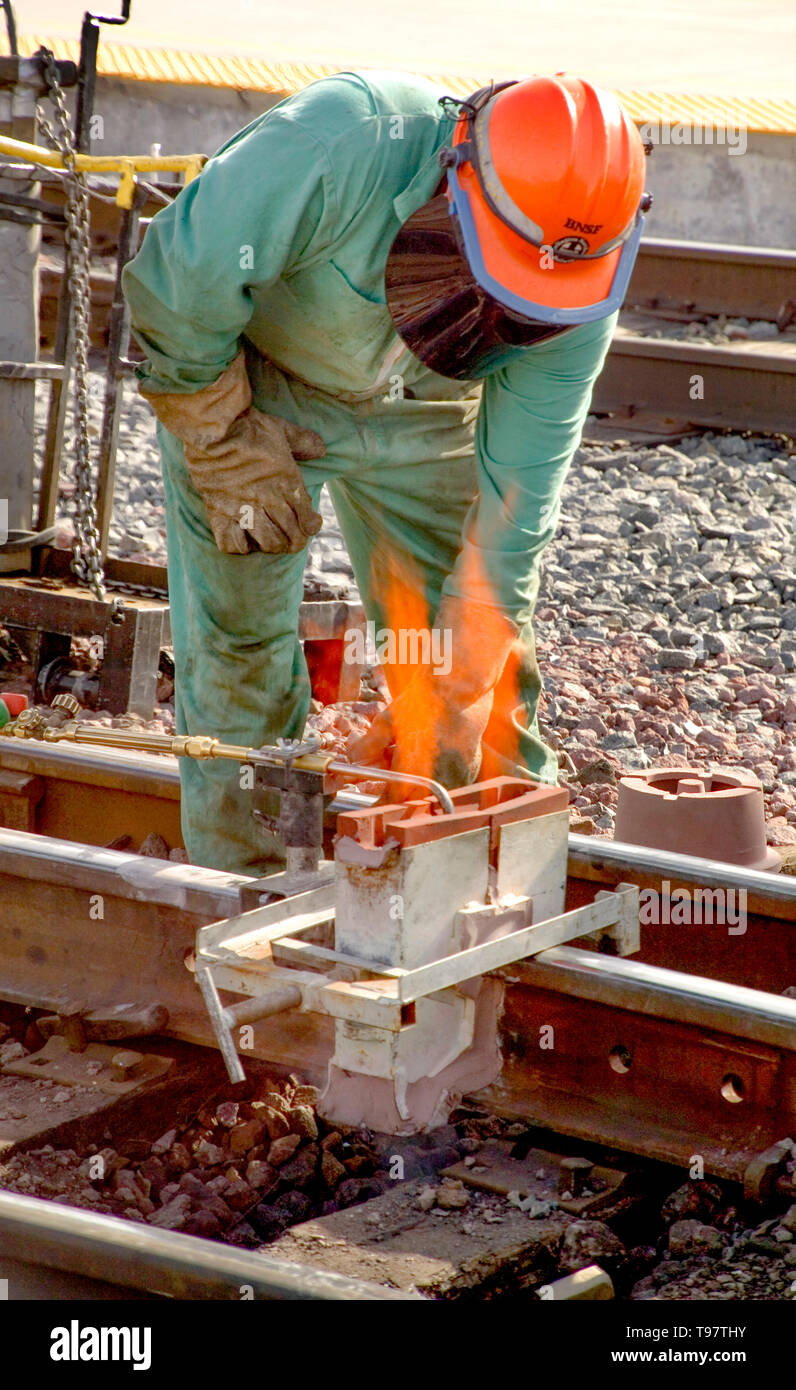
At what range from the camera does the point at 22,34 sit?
18281 millimetres

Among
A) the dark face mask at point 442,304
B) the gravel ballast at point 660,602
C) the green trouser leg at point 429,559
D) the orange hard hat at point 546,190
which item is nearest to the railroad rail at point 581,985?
the green trouser leg at point 429,559

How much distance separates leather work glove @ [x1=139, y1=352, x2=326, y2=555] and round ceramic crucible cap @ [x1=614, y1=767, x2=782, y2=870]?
107 cm

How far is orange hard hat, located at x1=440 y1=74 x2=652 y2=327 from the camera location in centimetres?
291

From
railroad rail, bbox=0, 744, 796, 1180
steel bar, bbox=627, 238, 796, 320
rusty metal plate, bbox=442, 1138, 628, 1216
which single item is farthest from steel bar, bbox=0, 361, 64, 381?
steel bar, bbox=627, 238, 796, 320

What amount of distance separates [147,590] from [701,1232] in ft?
13.7

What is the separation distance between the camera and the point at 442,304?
3.22 meters

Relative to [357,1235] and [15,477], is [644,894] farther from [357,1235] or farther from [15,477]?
[15,477]

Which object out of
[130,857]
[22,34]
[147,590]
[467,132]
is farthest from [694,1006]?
[22,34]

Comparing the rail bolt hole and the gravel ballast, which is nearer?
the rail bolt hole

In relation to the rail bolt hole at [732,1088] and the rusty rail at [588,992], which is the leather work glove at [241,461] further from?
the rail bolt hole at [732,1088]

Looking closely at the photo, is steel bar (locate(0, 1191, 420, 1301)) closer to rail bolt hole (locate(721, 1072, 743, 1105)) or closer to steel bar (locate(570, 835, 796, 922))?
rail bolt hole (locate(721, 1072, 743, 1105))

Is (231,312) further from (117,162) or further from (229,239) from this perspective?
(117,162)

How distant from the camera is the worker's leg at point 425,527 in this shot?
3.95 m

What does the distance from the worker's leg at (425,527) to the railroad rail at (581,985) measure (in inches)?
21.1
